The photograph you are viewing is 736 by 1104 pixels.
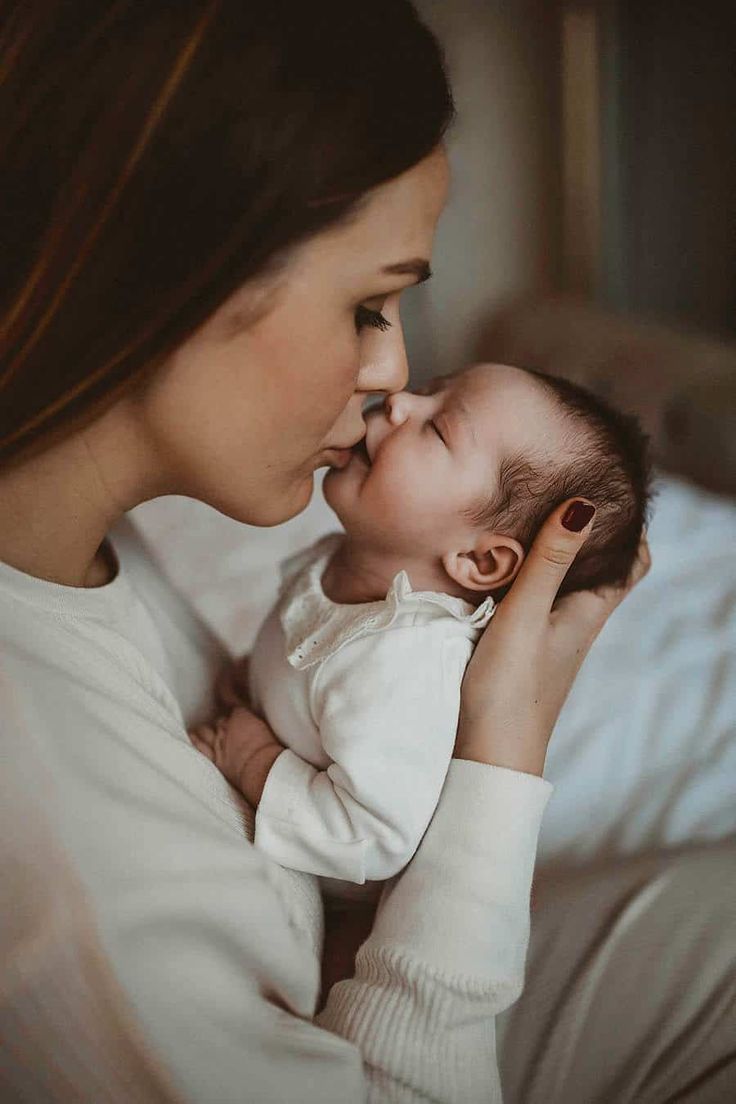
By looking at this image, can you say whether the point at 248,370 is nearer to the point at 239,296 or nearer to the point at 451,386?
the point at 239,296

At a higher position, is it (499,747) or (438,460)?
(438,460)

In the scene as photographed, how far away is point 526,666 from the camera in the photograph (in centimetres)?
87

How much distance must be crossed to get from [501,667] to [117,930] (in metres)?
0.43

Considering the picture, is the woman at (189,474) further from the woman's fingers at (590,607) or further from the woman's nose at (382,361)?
the woman's fingers at (590,607)

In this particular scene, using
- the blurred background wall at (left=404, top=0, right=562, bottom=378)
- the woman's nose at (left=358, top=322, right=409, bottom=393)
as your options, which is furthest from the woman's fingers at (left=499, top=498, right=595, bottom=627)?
the blurred background wall at (left=404, top=0, right=562, bottom=378)

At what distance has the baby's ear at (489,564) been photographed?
0.97 meters

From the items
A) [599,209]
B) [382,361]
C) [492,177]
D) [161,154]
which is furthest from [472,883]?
[492,177]

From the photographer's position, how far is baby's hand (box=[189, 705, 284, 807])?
0.87 metres

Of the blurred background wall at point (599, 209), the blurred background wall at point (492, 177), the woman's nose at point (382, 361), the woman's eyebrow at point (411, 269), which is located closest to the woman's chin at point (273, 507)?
the woman's nose at point (382, 361)

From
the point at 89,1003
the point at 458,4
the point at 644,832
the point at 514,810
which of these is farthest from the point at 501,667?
the point at 458,4

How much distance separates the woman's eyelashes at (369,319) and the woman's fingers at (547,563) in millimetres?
253

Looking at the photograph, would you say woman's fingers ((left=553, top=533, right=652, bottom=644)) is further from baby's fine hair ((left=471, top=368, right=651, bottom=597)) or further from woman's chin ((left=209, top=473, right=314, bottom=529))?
woman's chin ((left=209, top=473, right=314, bottom=529))

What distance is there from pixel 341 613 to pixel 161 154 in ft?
1.57

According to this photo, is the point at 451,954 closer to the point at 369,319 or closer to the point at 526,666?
the point at 526,666
